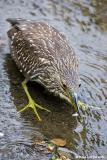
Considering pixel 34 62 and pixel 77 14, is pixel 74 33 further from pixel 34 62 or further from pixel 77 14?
pixel 34 62

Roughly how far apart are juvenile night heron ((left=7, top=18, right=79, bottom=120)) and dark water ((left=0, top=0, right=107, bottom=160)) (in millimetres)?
173

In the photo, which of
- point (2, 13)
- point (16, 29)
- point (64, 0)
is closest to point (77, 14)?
point (64, 0)

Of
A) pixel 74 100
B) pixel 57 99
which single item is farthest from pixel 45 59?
pixel 74 100

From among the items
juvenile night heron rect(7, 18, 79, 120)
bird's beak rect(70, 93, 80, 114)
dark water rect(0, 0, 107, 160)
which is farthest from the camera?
juvenile night heron rect(7, 18, 79, 120)

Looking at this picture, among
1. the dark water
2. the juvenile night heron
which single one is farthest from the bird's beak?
the dark water

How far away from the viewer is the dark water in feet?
21.3

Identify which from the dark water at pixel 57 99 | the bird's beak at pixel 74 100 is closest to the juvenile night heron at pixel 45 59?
the bird's beak at pixel 74 100

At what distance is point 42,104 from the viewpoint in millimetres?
7266

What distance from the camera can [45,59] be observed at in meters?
7.30

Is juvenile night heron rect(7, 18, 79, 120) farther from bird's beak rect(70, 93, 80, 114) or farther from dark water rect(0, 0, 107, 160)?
dark water rect(0, 0, 107, 160)

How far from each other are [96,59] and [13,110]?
195 centimetres

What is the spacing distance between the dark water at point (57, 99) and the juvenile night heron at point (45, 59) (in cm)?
17

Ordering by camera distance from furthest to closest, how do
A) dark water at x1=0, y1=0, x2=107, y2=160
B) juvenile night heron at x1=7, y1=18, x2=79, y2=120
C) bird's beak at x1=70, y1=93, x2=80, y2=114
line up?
juvenile night heron at x1=7, y1=18, x2=79, y2=120 < bird's beak at x1=70, y1=93, x2=80, y2=114 < dark water at x1=0, y1=0, x2=107, y2=160

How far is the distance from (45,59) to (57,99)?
54 cm
